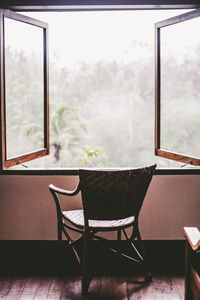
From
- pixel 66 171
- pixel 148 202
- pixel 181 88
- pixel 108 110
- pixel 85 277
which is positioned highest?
pixel 108 110

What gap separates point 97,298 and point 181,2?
2375 millimetres

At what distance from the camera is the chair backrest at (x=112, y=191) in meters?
2.21

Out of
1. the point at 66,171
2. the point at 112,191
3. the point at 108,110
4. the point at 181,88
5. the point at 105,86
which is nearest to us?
the point at 112,191

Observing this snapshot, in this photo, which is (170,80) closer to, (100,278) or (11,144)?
(11,144)

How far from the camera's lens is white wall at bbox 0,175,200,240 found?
9.80 feet

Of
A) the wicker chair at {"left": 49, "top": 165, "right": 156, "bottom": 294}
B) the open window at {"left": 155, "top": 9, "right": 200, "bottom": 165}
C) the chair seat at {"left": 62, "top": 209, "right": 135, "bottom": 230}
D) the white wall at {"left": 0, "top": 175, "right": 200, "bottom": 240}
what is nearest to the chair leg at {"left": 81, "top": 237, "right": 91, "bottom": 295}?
the wicker chair at {"left": 49, "top": 165, "right": 156, "bottom": 294}

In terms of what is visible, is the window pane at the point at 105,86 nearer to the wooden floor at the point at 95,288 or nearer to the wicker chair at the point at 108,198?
the wooden floor at the point at 95,288

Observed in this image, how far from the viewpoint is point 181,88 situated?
3105 mm

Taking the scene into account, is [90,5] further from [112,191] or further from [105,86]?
[105,86]

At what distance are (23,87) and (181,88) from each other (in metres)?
1.40

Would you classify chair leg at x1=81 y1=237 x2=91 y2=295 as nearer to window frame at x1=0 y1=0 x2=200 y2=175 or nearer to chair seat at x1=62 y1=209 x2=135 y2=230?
chair seat at x1=62 y1=209 x2=135 y2=230

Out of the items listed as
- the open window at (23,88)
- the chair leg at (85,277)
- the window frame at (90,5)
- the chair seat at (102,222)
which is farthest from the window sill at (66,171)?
the chair leg at (85,277)

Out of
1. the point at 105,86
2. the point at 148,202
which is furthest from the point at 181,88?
the point at 105,86

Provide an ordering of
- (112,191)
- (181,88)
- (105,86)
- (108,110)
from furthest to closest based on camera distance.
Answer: (105,86) → (108,110) → (181,88) → (112,191)
